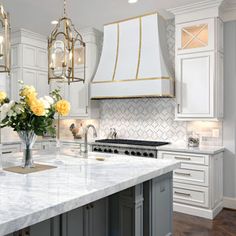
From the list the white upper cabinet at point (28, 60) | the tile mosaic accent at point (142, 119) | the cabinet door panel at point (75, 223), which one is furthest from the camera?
the white upper cabinet at point (28, 60)

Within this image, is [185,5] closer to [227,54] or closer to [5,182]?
[227,54]

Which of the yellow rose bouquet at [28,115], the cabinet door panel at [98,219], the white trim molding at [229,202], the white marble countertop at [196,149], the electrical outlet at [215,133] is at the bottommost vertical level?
the white trim molding at [229,202]

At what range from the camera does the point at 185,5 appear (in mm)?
3996

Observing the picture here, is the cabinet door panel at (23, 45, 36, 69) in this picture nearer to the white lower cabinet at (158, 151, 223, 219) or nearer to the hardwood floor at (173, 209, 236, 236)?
the white lower cabinet at (158, 151, 223, 219)

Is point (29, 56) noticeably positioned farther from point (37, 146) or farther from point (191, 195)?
point (191, 195)

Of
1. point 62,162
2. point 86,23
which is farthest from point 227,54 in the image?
point 62,162

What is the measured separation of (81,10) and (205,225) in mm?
3455

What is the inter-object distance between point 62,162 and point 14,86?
3547mm

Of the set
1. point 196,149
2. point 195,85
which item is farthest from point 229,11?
point 196,149

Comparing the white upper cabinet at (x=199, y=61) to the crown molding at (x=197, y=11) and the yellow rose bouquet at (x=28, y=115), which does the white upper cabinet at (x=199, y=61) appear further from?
the yellow rose bouquet at (x=28, y=115)

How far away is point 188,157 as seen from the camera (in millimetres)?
3809

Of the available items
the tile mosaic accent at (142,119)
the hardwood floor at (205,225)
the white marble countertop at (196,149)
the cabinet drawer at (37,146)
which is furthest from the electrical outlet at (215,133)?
the cabinet drawer at (37,146)

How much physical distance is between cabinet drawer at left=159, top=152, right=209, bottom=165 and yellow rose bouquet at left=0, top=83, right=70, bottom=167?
2.13 meters

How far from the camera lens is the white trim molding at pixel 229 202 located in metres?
4.07
